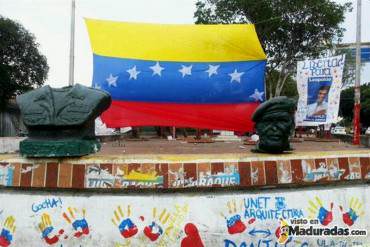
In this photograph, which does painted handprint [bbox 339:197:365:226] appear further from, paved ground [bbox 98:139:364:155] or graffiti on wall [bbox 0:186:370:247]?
paved ground [bbox 98:139:364:155]

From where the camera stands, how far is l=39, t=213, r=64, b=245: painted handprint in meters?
3.78

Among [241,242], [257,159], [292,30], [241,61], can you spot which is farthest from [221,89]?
[292,30]

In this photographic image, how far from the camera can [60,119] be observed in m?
3.92

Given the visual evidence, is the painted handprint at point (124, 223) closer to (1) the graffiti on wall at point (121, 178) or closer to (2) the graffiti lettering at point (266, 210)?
(1) the graffiti on wall at point (121, 178)

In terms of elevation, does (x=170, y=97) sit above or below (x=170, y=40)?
below

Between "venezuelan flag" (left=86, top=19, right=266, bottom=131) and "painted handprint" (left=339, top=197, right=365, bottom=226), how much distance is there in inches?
68.6

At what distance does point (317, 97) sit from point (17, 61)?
26047 mm

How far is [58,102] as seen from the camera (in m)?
4.02

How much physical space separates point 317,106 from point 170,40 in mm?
8791

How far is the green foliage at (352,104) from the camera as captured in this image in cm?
5497

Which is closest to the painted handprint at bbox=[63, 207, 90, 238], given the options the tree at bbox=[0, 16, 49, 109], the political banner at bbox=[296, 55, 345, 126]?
the political banner at bbox=[296, 55, 345, 126]

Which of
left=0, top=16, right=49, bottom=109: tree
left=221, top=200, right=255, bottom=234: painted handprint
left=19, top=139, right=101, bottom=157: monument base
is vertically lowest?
left=221, top=200, right=255, bottom=234: painted handprint

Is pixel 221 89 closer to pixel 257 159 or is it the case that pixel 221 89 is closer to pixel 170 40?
pixel 170 40

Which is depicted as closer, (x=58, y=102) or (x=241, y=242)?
(x=241, y=242)
